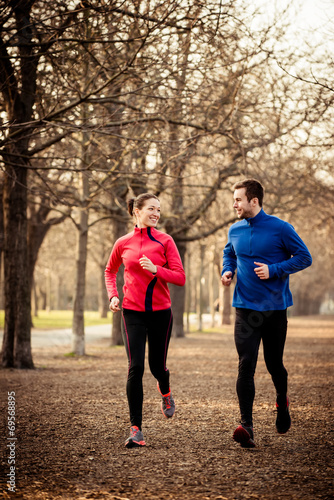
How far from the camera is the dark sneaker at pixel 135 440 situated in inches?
169

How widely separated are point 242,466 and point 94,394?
3743 mm

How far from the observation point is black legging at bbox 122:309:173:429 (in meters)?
4.38

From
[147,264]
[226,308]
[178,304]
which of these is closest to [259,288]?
[147,264]

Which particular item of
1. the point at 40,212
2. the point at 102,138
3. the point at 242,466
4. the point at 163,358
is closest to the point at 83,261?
the point at 102,138

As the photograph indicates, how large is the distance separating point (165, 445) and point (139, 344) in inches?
33.4

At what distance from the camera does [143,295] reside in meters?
4.47

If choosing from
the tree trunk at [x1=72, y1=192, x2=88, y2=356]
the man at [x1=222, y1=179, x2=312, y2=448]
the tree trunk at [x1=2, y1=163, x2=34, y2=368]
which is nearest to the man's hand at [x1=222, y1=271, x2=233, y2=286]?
the man at [x1=222, y1=179, x2=312, y2=448]

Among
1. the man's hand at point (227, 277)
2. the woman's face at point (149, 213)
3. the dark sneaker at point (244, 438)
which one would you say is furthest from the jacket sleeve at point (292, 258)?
the dark sneaker at point (244, 438)

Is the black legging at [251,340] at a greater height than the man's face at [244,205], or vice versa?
the man's face at [244,205]

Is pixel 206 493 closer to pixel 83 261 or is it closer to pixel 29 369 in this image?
pixel 29 369

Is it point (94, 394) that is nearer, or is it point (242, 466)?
point (242, 466)

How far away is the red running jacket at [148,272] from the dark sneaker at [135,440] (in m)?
0.99

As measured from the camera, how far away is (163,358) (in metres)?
4.72

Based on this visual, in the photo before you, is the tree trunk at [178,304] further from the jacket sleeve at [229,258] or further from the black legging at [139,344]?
the black legging at [139,344]
